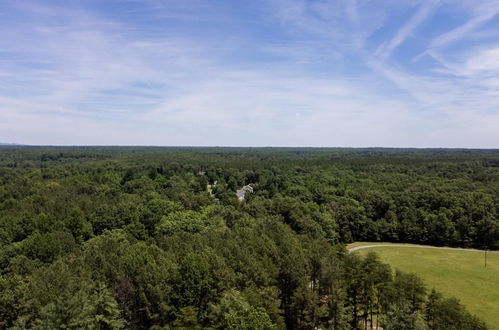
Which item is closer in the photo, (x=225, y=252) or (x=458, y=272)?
(x=225, y=252)

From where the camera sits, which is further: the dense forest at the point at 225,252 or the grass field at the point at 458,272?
the grass field at the point at 458,272

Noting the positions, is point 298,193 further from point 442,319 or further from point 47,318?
point 47,318

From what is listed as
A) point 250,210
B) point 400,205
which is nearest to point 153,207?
point 250,210

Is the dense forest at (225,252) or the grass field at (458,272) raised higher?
the dense forest at (225,252)

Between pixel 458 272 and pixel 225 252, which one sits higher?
pixel 225 252
